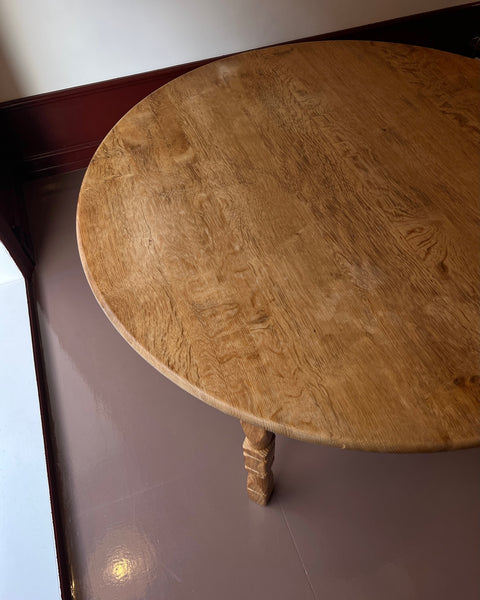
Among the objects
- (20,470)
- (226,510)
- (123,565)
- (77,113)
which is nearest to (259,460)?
(226,510)

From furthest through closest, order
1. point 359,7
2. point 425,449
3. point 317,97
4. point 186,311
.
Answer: point 359,7, point 317,97, point 186,311, point 425,449

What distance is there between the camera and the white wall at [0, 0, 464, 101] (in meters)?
1.86

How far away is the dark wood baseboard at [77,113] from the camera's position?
2062 millimetres

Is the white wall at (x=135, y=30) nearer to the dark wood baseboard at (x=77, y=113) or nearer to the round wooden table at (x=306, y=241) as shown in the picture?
the dark wood baseboard at (x=77, y=113)

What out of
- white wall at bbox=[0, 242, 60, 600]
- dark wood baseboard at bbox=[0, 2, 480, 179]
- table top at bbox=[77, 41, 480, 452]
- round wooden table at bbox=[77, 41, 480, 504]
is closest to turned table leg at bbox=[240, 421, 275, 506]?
round wooden table at bbox=[77, 41, 480, 504]

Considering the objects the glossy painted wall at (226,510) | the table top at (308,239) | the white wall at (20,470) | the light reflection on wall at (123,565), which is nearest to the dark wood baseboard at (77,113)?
the white wall at (20,470)

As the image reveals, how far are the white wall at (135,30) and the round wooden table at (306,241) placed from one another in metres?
0.70

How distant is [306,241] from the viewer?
41.6 inches

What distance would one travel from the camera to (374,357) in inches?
34.2

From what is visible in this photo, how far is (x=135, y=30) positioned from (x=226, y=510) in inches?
69.8

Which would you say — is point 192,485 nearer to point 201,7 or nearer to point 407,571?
point 407,571

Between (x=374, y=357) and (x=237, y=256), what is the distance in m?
0.34

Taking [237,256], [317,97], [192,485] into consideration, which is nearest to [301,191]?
[237,256]

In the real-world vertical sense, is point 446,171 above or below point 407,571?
above
